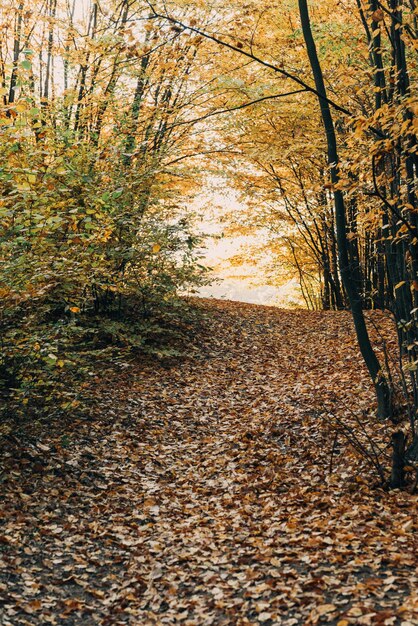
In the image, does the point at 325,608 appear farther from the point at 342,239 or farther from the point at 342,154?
the point at 342,154

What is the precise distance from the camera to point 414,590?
12.3 feet

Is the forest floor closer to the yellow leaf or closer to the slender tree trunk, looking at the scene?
the yellow leaf

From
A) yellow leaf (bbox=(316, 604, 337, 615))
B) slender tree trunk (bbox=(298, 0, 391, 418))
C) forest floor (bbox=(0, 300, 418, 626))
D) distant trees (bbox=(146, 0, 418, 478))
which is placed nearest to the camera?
yellow leaf (bbox=(316, 604, 337, 615))

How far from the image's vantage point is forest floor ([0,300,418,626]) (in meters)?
4.05

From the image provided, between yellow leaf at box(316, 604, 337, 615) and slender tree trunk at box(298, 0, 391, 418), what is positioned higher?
slender tree trunk at box(298, 0, 391, 418)

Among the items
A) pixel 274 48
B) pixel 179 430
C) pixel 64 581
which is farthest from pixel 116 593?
pixel 274 48

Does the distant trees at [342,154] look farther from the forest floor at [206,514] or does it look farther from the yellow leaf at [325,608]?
the yellow leaf at [325,608]

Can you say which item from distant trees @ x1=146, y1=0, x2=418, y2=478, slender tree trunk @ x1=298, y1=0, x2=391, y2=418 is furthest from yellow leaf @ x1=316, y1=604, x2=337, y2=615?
slender tree trunk @ x1=298, y1=0, x2=391, y2=418

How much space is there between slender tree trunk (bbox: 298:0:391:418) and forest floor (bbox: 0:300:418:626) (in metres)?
0.55

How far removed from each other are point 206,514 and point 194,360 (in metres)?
4.97

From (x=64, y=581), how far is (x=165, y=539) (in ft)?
3.23

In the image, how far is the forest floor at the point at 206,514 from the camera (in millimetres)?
4051

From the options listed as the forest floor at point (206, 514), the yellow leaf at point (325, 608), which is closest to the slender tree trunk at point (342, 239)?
the forest floor at point (206, 514)

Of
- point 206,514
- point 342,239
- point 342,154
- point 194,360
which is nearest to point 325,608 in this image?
point 206,514
